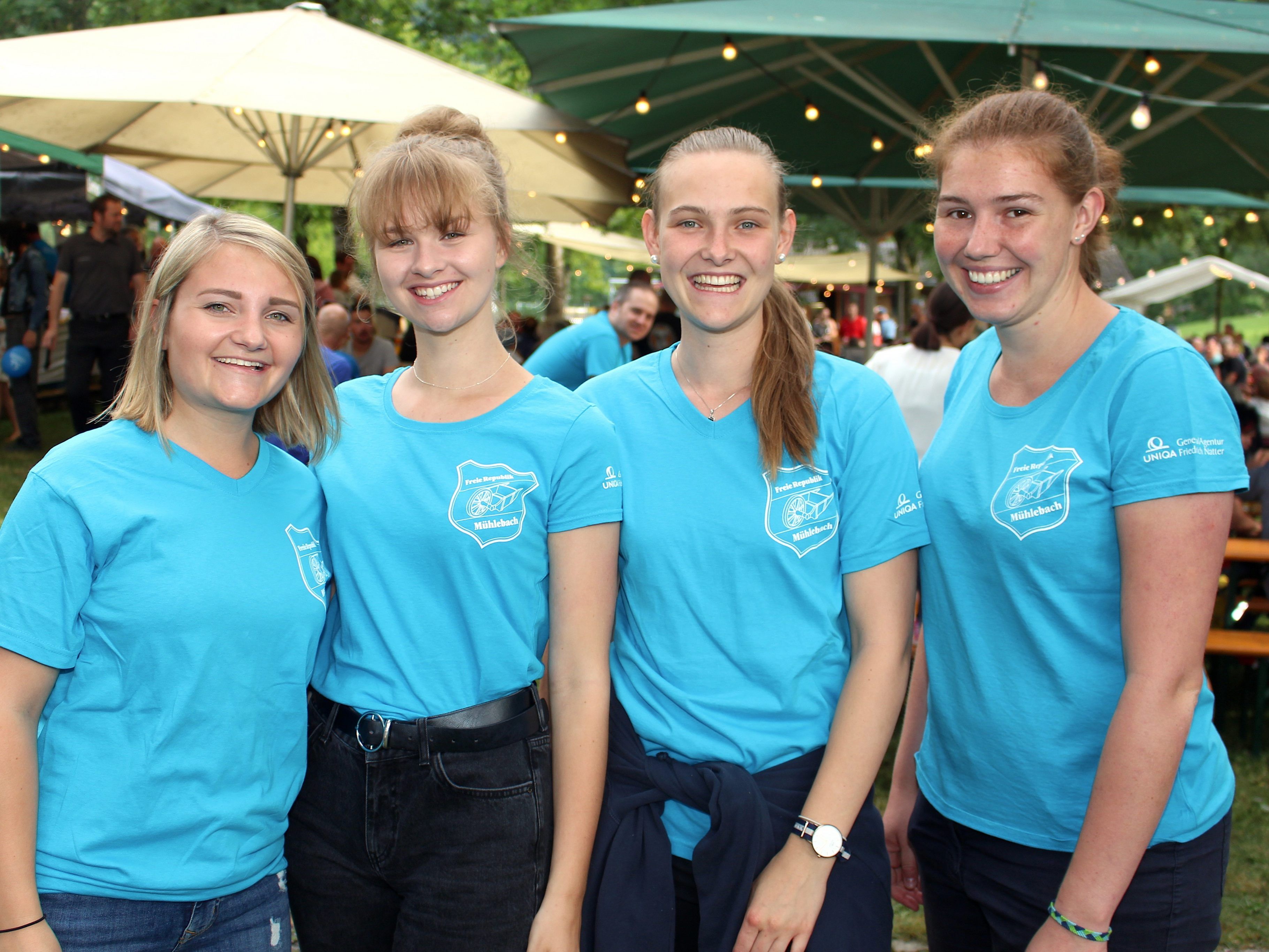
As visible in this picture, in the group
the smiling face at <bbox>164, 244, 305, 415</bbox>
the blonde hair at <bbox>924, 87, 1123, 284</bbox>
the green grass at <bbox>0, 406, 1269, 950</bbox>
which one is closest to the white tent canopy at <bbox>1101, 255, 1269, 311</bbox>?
the green grass at <bbox>0, 406, 1269, 950</bbox>

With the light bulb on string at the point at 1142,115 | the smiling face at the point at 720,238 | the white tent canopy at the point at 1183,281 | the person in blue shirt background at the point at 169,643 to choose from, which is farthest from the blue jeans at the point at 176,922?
the white tent canopy at the point at 1183,281

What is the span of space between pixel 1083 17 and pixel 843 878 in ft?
18.4

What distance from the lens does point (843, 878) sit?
6.00 feet

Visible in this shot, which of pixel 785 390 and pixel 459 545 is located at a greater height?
pixel 785 390

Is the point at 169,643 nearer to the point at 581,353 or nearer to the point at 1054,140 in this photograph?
the point at 1054,140

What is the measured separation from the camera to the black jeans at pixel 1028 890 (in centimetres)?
176

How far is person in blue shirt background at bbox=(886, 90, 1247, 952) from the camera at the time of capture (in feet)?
5.43

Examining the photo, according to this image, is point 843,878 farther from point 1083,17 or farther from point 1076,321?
point 1083,17

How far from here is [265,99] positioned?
6.01 m

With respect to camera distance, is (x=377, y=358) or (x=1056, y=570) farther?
(x=377, y=358)

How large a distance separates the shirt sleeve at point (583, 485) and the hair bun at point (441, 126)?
25.9 inches

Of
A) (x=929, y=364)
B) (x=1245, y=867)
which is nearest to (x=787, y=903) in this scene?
(x=1245, y=867)

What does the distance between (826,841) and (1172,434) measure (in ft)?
2.88

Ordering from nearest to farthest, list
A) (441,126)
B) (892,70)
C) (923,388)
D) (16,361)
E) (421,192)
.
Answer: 1. (421,192)
2. (441,126)
3. (923,388)
4. (892,70)
5. (16,361)
